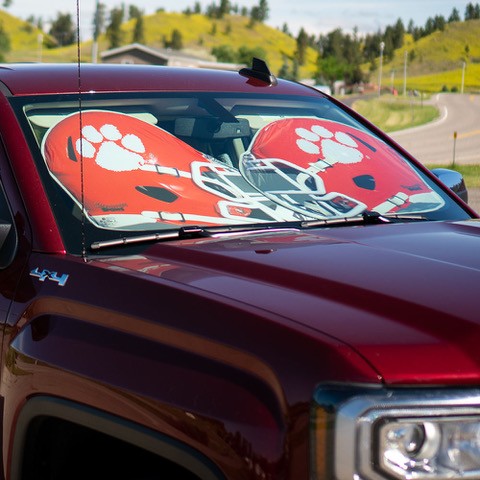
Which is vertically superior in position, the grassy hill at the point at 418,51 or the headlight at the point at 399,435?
the headlight at the point at 399,435

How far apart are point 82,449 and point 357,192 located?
135cm

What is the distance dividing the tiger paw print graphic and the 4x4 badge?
1166mm

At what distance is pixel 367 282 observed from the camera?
2326 millimetres

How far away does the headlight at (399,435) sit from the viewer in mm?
1893

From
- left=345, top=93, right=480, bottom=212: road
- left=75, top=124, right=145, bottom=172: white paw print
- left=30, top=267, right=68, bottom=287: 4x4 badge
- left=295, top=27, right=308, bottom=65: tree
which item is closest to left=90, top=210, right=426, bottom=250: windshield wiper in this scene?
left=30, top=267, right=68, bottom=287: 4x4 badge

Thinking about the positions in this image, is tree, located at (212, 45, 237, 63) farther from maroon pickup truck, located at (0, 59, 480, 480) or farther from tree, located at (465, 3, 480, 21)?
maroon pickup truck, located at (0, 59, 480, 480)

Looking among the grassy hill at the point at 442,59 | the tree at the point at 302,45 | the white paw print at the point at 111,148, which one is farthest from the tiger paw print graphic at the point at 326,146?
the tree at the point at 302,45

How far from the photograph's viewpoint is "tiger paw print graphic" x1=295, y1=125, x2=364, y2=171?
361cm

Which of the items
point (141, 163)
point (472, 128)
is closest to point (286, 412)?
point (141, 163)

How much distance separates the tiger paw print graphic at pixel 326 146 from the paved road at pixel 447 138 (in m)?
24.6

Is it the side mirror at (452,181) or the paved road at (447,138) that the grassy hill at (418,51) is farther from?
the side mirror at (452,181)

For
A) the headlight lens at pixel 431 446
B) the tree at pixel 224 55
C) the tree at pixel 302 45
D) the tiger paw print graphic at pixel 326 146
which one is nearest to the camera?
the headlight lens at pixel 431 446

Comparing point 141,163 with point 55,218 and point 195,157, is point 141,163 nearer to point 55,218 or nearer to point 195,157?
point 195,157

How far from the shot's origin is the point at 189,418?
210 centimetres
